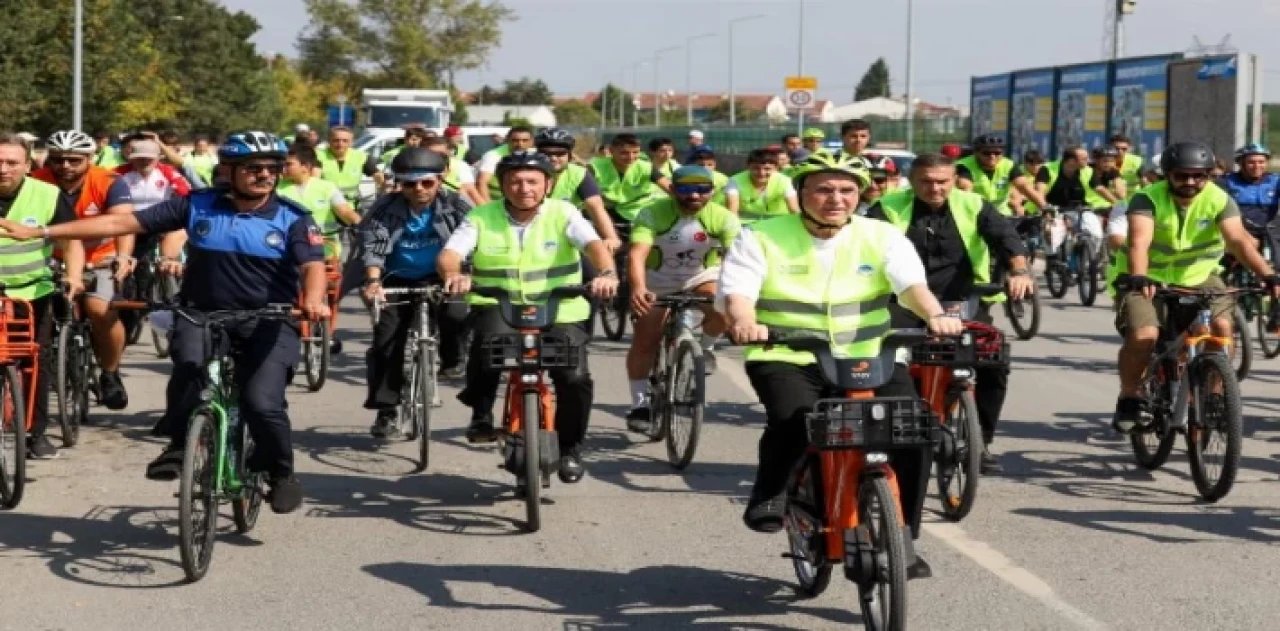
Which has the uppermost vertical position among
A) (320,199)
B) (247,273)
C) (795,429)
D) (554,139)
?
(554,139)

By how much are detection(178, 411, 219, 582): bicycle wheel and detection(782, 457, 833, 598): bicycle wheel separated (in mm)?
2251

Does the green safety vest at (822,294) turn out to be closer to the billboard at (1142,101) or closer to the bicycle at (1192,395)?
the bicycle at (1192,395)

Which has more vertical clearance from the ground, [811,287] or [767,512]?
[811,287]

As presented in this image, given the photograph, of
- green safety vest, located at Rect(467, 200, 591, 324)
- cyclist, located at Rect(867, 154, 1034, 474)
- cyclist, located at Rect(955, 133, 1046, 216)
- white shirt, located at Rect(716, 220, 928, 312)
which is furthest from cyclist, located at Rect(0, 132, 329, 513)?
cyclist, located at Rect(955, 133, 1046, 216)

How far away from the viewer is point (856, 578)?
6.47 m

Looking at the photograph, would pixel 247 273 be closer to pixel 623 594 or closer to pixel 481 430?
pixel 481 430

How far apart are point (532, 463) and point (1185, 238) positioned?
4.02 meters

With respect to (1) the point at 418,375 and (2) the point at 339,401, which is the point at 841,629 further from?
(2) the point at 339,401

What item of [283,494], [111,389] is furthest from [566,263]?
[111,389]

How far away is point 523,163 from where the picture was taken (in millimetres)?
9734

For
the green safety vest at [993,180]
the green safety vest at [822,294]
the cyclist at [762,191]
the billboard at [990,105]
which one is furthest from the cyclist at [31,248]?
the billboard at [990,105]

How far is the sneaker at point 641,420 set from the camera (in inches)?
458

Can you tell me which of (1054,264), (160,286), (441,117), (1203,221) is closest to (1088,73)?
(1054,264)

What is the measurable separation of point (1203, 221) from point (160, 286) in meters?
8.45
